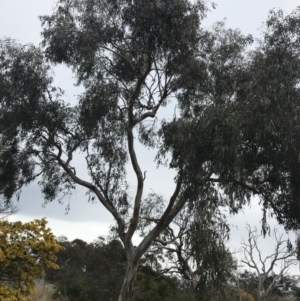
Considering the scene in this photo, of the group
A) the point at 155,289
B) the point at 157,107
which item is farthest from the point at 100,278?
the point at 157,107

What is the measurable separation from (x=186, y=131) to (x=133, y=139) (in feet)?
12.5

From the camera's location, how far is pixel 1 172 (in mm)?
15969

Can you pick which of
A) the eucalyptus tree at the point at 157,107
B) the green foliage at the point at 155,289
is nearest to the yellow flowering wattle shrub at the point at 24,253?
the eucalyptus tree at the point at 157,107

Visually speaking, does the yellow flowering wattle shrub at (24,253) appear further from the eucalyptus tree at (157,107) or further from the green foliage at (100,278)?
the green foliage at (100,278)

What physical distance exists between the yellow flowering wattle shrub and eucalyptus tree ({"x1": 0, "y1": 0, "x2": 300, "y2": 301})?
276 centimetres

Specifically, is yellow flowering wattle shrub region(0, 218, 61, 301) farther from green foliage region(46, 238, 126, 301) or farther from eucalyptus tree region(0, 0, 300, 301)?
green foliage region(46, 238, 126, 301)

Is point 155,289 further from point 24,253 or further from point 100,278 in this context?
point 24,253

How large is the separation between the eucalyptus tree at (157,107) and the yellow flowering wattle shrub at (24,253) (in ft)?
9.04

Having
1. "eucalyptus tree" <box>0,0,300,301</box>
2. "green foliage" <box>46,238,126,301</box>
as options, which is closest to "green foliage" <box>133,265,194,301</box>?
"green foliage" <box>46,238,126,301</box>

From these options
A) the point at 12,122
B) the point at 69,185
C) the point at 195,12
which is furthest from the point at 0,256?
the point at 195,12

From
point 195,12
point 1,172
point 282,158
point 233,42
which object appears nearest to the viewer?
point 282,158

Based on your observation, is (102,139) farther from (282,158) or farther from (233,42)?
(282,158)

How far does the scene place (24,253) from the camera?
12164mm

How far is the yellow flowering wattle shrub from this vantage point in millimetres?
12016
